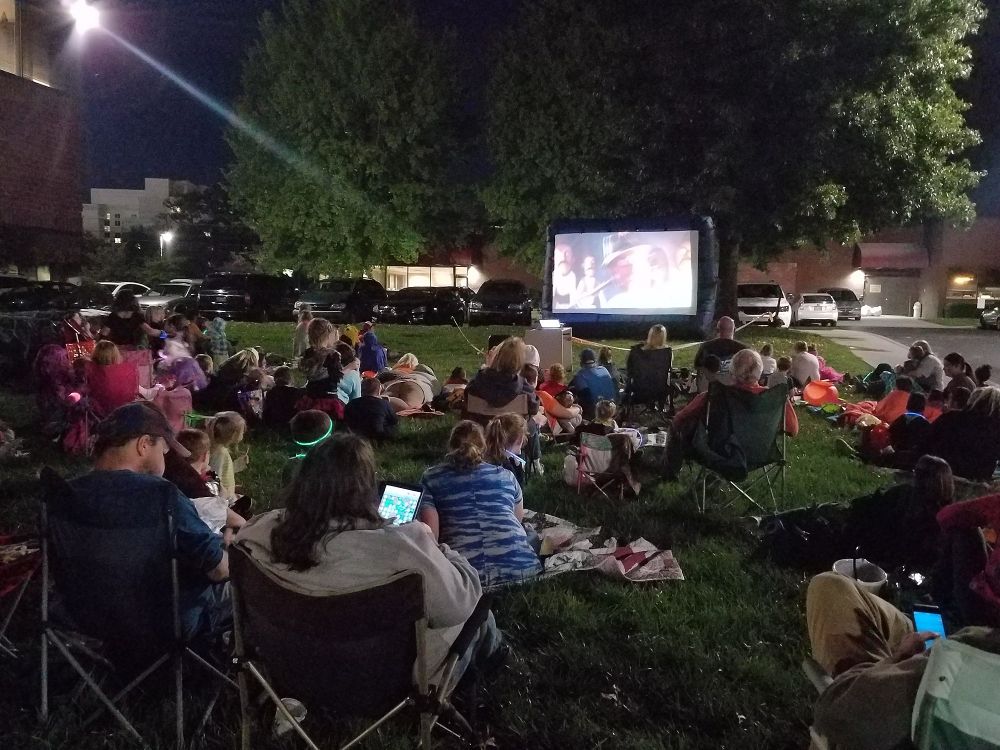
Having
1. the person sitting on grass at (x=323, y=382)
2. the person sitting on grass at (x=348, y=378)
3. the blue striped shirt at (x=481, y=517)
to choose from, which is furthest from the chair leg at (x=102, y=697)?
the person sitting on grass at (x=348, y=378)

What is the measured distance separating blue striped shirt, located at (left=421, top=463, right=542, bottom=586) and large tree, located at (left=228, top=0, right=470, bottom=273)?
24202mm

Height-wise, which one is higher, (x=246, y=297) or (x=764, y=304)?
(x=246, y=297)

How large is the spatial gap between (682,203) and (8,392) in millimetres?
14854

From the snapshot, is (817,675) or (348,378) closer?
(817,675)

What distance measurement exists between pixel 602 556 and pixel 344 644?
8.66 feet

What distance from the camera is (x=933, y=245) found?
4016 cm

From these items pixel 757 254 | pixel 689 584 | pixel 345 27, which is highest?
pixel 345 27

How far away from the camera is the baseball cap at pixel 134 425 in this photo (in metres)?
3.16

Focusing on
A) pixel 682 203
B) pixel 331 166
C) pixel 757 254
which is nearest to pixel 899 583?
pixel 682 203

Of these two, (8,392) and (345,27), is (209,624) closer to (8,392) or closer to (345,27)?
(8,392)

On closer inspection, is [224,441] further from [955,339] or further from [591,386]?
[955,339]

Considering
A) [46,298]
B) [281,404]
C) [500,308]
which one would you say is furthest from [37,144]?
[281,404]

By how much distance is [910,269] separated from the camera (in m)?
41.6

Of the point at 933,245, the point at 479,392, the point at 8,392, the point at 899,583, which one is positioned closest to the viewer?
the point at 899,583
